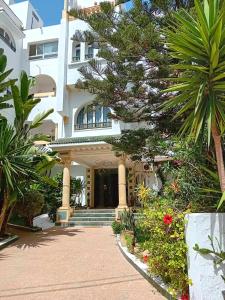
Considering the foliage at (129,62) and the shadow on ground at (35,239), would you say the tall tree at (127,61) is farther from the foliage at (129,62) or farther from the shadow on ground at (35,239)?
the shadow on ground at (35,239)

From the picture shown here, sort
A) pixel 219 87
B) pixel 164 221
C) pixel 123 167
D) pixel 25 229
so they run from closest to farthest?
1. pixel 219 87
2. pixel 164 221
3. pixel 25 229
4. pixel 123 167

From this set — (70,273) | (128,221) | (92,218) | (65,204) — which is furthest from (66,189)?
(70,273)

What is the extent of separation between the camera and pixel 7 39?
25.4 metres

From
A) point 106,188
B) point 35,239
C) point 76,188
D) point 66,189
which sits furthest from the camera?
point 106,188

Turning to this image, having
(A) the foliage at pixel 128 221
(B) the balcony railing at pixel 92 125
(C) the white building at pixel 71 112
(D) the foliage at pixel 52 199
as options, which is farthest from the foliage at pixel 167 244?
(B) the balcony railing at pixel 92 125

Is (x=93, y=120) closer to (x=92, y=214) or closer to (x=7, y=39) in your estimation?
(x=92, y=214)

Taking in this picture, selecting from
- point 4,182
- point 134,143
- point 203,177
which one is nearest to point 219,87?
point 203,177

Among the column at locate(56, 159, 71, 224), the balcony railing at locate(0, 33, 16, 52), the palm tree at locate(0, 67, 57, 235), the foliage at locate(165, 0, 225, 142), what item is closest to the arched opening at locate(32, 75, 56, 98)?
the balcony railing at locate(0, 33, 16, 52)

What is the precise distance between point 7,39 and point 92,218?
1573 cm

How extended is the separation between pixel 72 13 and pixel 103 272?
27.0 feet

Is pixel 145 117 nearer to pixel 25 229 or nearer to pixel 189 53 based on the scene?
pixel 189 53

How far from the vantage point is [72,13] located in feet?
36.7

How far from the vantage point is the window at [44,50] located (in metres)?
26.2

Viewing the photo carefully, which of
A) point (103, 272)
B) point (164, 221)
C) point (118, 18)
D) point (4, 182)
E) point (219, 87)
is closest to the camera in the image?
point (219, 87)
